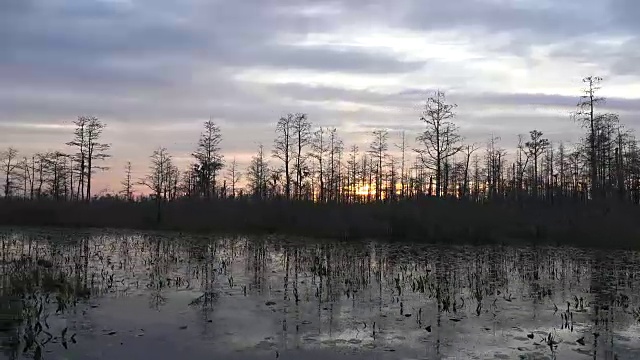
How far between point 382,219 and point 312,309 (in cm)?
2314

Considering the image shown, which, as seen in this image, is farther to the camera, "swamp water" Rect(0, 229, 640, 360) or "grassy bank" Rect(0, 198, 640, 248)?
"grassy bank" Rect(0, 198, 640, 248)

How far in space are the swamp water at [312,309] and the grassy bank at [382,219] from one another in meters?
10.9

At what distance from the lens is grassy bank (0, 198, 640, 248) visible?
98.7 feet

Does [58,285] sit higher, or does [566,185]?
[566,185]

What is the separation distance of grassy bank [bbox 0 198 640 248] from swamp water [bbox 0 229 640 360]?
10908 mm

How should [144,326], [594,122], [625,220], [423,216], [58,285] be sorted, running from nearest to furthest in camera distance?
[144,326], [58,285], [625,220], [423,216], [594,122]

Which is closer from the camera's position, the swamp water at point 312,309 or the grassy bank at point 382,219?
the swamp water at point 312,309

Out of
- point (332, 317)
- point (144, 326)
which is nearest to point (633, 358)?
point (332, 317)

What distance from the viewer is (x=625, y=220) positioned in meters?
30.3

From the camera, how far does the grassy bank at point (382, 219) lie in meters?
30.1

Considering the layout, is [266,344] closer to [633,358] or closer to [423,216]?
[633,358]

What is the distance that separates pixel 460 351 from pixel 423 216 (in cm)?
2501

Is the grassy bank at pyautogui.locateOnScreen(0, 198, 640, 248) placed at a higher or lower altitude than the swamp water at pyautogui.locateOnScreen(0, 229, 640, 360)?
higher

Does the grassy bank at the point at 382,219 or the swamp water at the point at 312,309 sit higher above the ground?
the grassy bank at the point at 382,219
